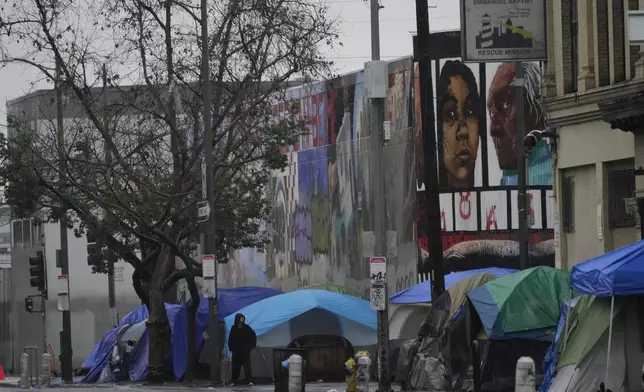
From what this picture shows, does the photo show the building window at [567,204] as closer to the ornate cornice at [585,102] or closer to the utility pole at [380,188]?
the ornate cornice at [585,102]

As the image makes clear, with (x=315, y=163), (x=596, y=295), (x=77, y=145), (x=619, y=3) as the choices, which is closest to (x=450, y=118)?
(x=315, y=163)

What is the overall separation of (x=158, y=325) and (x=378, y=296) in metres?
12.4

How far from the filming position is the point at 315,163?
4528 centimetres

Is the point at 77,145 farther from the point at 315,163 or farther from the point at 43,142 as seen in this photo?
the point at 315,163

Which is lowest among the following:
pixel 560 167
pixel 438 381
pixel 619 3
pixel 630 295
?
pixel 438 381

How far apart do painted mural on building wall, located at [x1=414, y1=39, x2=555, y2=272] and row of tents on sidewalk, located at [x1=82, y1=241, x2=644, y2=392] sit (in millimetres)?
5075

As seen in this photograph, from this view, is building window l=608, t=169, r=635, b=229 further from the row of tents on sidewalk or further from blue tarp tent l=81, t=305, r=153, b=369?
blue tarp tent l=81, t=305, r=153, b=369

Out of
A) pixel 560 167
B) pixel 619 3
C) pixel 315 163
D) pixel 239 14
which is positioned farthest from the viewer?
pixel 315 163

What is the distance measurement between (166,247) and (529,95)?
39.9 feet

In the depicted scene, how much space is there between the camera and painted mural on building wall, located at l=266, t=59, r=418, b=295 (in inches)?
1592

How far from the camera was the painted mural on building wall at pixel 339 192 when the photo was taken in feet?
133

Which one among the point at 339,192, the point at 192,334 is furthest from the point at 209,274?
the point at 339,192

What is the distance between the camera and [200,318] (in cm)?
3672

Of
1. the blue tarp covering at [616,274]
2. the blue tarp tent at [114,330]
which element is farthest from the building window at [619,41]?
the blue tarp tent at [114,330]
